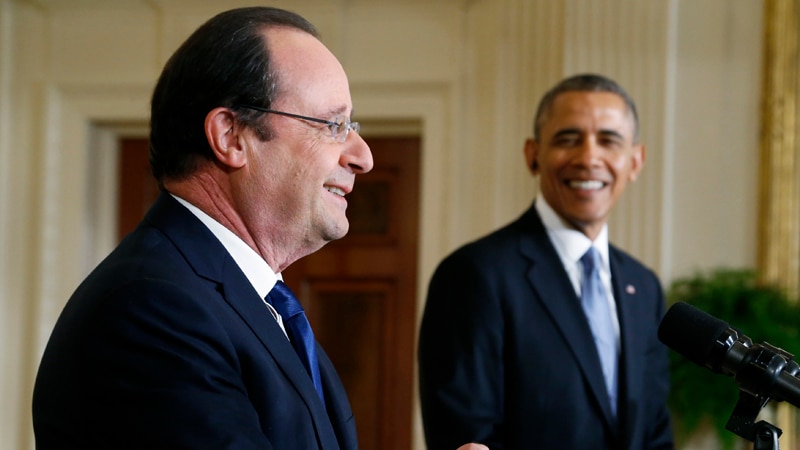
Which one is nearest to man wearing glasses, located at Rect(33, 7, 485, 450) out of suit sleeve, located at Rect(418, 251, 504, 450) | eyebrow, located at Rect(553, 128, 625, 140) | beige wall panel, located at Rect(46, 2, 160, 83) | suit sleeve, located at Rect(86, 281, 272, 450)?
suit sleeve, located at Rect(86, 281, 272, 450)

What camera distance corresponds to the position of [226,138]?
1692mm

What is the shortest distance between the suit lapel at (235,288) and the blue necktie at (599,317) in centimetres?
133

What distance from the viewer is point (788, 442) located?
4258 mm

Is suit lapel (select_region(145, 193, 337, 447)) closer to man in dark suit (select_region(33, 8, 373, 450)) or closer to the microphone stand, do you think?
man in dark suit (select_region(33, 8, 373, 450))

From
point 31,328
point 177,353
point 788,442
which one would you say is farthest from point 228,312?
point 31,328

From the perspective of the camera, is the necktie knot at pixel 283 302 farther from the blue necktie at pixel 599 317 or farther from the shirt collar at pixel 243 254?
the blue necktie at pixel 599 317

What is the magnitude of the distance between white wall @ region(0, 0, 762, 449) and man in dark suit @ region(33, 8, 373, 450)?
3.11m

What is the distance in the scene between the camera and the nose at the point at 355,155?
5.89ft

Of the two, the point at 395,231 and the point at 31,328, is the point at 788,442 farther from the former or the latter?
the point at 31,328

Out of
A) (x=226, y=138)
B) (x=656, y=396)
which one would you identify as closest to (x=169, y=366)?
(x=226, y=138)

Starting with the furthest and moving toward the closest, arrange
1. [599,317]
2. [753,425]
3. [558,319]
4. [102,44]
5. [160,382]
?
[102,44]
[599,317]
[558,319]
[753,425]
[160,382]

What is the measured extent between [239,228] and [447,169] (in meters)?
3.59

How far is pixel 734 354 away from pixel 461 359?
43.7 inches

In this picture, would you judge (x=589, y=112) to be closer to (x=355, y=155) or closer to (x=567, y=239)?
(x=567, y=239)
